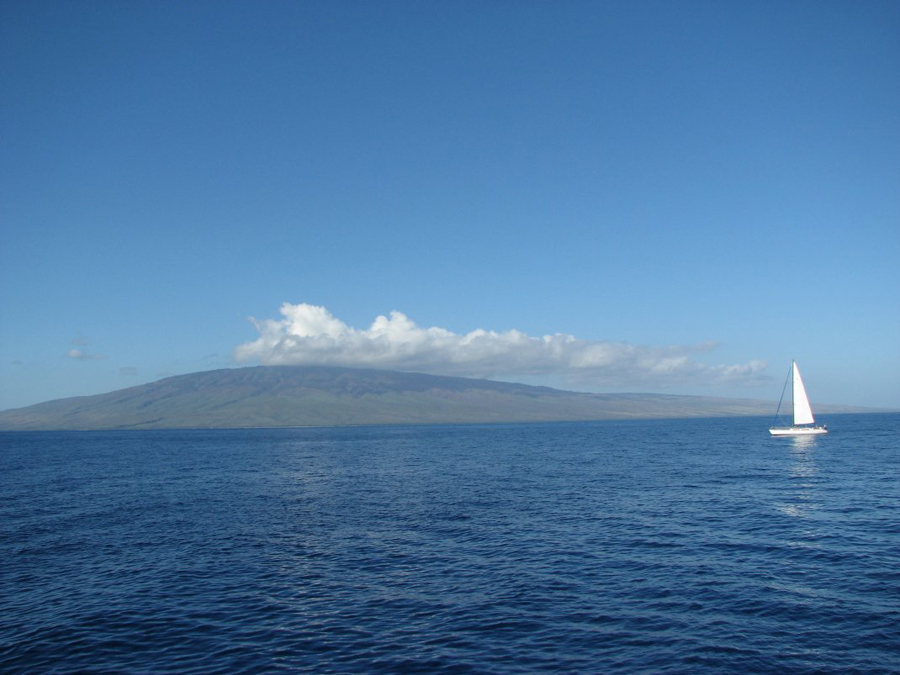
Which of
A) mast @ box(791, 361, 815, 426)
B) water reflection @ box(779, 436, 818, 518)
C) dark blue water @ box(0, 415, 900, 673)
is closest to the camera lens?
dark blue water @ box(0, 415, 900, 673)

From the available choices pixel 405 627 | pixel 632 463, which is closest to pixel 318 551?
pixel 405 627

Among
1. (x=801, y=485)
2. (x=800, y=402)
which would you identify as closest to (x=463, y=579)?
(x=801, y=485)

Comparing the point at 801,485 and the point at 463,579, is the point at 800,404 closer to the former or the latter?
the point at 801,485

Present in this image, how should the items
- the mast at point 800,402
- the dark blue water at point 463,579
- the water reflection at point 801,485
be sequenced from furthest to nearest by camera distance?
the mast at point 800,402, the water reflection at point 801,485, the dark blue water at point 463,579

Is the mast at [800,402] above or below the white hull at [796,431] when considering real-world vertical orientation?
above

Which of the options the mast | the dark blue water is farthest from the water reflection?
the mast

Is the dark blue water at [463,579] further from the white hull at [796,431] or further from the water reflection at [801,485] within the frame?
the white hull at [796,431]

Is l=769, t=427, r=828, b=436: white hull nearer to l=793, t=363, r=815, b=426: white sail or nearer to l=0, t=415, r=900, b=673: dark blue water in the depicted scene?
l=793, t=363, r=815, b=426: white sail

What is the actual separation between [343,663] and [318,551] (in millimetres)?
22185

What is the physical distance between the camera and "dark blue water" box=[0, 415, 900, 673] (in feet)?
96.1

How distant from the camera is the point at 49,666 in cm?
2894

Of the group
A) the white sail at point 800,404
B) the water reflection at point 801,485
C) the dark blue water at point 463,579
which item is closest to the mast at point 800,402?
the white sail at point 800,404

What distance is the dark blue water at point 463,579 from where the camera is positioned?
29.3 metres

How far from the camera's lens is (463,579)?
4053 centimetres
